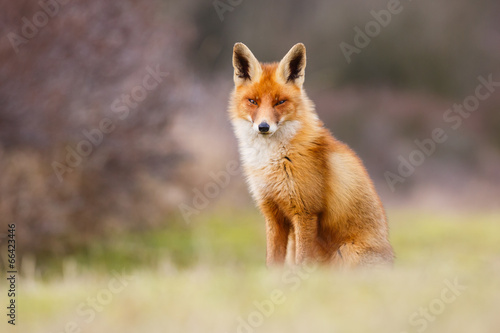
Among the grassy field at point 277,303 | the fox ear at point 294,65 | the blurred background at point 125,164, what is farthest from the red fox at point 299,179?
the blurred background at point 125,164

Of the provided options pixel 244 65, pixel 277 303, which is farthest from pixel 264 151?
pixel 277 303

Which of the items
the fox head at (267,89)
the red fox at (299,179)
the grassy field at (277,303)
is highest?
the fox head at (267,89)

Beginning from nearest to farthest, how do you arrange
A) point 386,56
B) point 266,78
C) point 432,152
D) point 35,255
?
point 266,78, point 35,255, point 432,152, point 386,56

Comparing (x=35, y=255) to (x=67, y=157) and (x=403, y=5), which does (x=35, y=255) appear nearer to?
(x=67, y=157)

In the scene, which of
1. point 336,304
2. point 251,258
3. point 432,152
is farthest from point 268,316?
point 432,152

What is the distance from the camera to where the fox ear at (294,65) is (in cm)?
525

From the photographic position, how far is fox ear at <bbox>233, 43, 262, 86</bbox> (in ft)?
17.4

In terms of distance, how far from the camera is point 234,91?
18.1 feet

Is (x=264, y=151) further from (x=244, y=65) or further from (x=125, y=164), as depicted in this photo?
(x=125, y=164)

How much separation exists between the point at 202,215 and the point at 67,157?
3.36 metres

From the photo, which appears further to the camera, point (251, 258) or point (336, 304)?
point (251, 258)

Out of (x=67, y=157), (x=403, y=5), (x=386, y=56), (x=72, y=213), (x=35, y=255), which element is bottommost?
(x=35, y=255)

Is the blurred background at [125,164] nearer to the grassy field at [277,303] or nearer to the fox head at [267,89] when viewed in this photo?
the grassy field at [277,303]

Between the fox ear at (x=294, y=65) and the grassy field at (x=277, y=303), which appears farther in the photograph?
the fox ear at (x=294, y=65)
